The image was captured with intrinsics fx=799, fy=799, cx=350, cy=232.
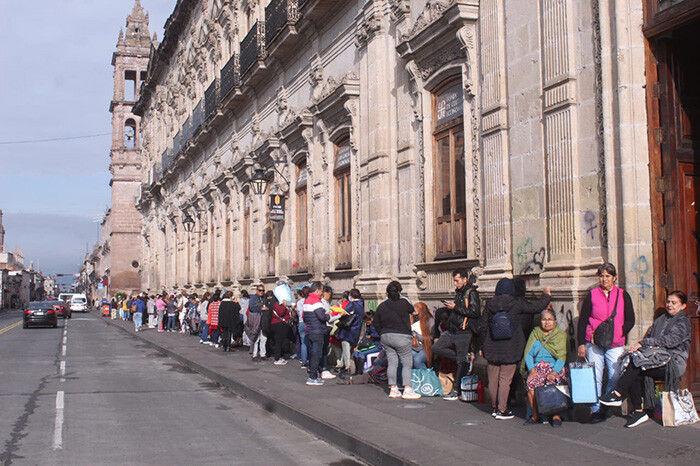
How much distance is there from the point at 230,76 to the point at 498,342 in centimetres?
1953

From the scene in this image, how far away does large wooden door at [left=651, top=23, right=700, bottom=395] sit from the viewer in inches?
350

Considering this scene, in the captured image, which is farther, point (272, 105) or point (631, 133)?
point (272, 105)

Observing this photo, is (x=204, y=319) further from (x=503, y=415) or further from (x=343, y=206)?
(x=503, y=415)

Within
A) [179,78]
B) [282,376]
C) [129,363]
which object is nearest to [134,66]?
[179,78]

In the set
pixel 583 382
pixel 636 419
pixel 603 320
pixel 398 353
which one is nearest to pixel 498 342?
pixel 583 382

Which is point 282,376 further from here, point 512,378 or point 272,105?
point 272,105

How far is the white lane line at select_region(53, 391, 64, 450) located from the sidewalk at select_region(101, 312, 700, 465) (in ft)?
9.36

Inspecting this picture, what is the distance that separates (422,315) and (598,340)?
3952 mm

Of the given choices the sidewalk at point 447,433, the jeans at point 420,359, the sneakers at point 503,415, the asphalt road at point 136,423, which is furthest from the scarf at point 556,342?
the jeans at point 420,359

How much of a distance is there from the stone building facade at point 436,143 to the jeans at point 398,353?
139cm

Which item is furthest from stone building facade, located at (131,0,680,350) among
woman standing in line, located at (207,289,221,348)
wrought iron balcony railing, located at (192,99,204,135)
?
wrought iron balcony railing, located at (192,99,204,135)

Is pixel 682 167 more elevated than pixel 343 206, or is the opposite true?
pixel 343 206

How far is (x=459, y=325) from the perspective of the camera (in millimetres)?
10867

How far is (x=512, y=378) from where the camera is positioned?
9.49 m
